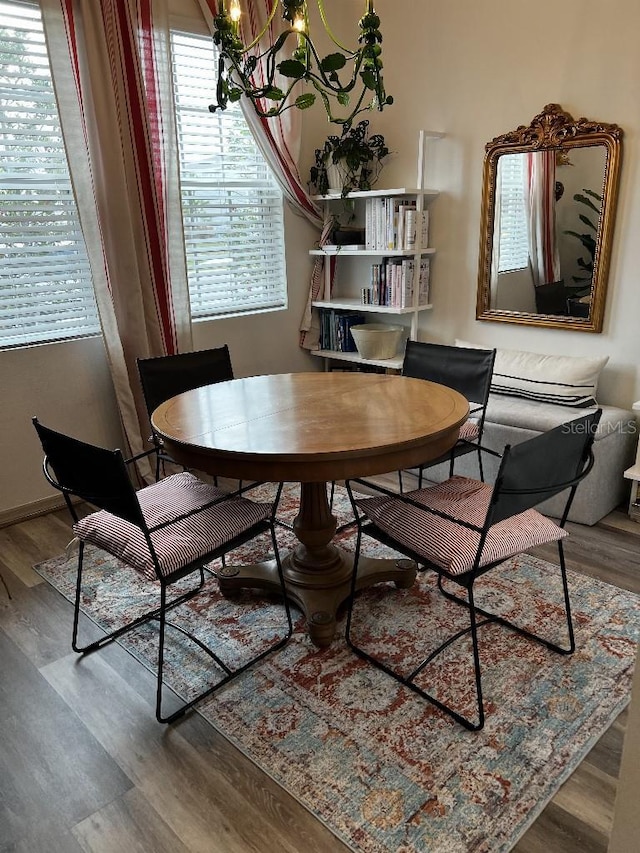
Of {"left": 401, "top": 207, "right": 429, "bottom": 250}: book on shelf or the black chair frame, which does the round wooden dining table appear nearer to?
the black chair frame

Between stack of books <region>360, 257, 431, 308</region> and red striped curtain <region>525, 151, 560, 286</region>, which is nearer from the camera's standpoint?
red striped curtain <region>525, 151, 560, 286</region>

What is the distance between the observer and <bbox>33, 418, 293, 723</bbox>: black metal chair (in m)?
1.67

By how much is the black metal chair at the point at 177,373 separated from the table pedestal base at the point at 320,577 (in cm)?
57

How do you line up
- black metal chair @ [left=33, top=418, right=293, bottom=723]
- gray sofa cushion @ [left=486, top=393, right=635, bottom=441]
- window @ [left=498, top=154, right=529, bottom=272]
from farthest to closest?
1. window @ [left=498, top=154, right=529, bottom=272]
2. gray sofa cushion @ [left=486, top=393, right=635, bottom=441]
3. black metal chair @ [left=33, top=418, right=293, bottom=723]

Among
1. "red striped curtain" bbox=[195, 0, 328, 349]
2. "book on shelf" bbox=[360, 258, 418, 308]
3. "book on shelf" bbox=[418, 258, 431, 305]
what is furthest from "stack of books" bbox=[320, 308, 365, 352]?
"book on shelf" bbox=[418, 258, 431, 305]

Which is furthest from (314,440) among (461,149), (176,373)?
(461,149)

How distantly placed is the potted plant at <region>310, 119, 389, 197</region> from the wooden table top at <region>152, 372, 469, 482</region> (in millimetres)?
1792

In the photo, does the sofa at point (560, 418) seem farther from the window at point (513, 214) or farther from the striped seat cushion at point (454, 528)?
the striped seat cushion at point (454, 528)

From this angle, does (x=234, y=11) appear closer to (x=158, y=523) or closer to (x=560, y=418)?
(x=158, y=523)

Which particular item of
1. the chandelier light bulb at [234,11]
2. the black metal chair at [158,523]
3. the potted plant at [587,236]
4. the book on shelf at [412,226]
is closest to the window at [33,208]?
the black metal chair at [158,523]

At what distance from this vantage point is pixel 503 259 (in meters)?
3.42

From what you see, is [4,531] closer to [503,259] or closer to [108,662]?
[108,662]

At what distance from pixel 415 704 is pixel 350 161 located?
300cm

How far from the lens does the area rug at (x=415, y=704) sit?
1535mm
